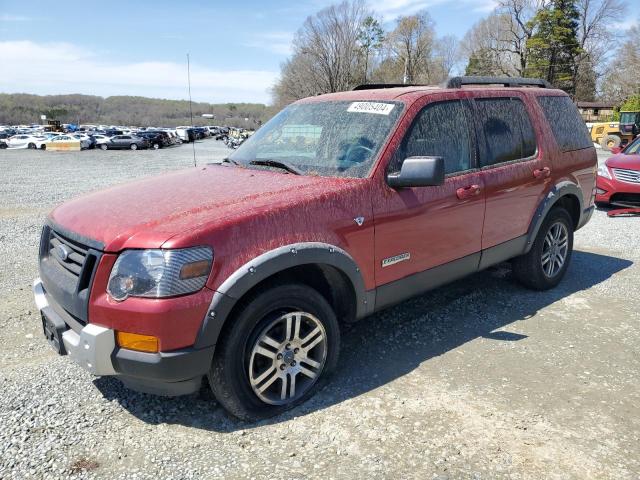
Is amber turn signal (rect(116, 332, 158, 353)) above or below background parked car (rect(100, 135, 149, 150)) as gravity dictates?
above

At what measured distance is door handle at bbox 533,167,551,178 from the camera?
4.47 meters

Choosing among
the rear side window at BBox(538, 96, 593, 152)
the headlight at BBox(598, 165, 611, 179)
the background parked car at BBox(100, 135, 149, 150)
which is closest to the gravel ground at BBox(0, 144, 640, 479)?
the rear side window at BBox(538, 96, 593, 152)

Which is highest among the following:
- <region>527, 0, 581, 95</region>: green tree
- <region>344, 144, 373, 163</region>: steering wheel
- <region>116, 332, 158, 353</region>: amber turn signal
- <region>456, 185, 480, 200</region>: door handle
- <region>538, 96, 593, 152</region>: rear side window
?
<region>527, 0, 581, 95</region>: green tree

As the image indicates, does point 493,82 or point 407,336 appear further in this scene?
point 493,82

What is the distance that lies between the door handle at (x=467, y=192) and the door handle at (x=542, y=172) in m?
0.91

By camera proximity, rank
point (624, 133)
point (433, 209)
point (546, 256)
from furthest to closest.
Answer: point (624, 133)
point (546, 256)
point (433, 209)

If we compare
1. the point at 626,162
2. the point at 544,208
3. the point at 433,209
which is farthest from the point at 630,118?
the point at 433,209

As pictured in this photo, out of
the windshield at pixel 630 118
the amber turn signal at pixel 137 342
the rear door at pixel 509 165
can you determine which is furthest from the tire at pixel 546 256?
the windshield at pixel 630 118

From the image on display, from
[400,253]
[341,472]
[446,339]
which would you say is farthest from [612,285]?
[341,472]

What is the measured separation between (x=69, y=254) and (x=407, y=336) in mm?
2511

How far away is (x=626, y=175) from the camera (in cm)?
898

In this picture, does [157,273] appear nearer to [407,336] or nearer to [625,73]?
[407,336]

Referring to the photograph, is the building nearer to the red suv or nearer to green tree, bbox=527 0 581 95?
green tree, bbox=527 0 581 95

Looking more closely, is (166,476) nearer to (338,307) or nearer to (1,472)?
(1,472)
